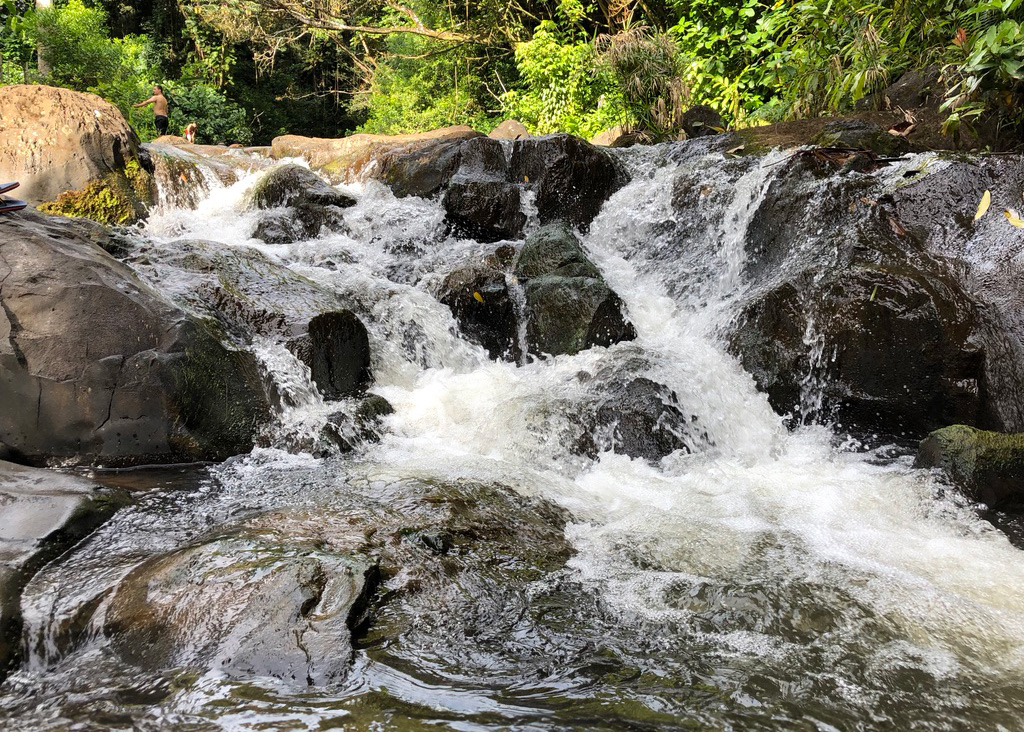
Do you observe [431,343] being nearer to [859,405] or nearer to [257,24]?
[859,405]

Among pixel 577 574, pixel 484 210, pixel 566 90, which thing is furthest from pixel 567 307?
pixel 566 90

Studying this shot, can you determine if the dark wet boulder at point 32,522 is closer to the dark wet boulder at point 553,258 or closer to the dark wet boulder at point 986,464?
the dark wet boulder at point 553,258

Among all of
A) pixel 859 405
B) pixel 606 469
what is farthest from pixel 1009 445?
pixel 606 469

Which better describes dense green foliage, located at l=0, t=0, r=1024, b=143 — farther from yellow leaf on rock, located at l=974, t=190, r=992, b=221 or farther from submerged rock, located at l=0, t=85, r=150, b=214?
submerged rock, located at l=0, t=85, r=150, b=214

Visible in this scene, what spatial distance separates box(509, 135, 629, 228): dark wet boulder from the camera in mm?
8758

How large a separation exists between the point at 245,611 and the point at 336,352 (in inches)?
126

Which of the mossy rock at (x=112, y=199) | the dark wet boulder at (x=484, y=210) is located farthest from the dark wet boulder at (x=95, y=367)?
the dark wet boulder at (x=484, y=210)

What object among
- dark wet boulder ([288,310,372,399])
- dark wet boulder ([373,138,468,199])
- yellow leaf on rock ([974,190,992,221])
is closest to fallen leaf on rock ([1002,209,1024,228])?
yellow leaf on rock ([974,190,992,221])

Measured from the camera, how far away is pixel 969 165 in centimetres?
562

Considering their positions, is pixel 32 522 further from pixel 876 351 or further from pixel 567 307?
pixel 876 351

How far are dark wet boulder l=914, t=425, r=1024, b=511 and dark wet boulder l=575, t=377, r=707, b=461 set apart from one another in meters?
1.60

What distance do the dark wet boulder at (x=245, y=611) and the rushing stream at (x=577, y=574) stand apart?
0.03m

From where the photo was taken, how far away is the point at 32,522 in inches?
119

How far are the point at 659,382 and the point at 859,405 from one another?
4.91ft
